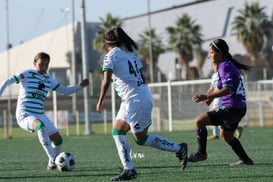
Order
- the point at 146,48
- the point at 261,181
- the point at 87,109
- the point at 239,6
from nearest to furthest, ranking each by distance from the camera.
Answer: the point at 261,181, the point at 87,109, the point at 239,6, the point at 146,48

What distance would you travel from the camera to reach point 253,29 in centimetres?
6731

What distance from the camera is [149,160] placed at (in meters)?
13.4

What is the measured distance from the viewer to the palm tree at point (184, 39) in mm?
73250

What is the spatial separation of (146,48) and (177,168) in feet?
222

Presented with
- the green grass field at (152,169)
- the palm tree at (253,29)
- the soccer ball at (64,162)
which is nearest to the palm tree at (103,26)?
the palm tree at (253,29)

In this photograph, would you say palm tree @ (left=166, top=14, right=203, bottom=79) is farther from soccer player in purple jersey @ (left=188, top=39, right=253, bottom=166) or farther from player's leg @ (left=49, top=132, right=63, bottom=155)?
soccer player in purple jersey @ (left=188, top=39, right=253, bottom=166)

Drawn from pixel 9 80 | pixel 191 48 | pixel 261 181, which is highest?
pixel 191 48

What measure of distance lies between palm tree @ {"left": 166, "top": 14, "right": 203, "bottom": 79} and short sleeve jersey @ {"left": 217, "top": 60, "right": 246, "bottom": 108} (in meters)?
62.0

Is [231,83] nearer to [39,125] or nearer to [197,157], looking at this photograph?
[197,157]

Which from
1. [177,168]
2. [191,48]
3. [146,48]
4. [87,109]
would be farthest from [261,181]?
[146,48]

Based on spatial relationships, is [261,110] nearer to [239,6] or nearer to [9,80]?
[9,80]

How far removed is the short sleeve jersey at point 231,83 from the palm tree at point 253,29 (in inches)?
2222

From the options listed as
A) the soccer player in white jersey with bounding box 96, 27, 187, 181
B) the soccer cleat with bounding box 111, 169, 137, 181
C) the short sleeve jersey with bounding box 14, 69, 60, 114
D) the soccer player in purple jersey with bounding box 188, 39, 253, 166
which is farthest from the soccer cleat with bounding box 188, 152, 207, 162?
the short sleeve jersey with bounding box 14, 69, 60, 114

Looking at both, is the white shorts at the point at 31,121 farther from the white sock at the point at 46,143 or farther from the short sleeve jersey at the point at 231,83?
the short sleeve jersey at the point at 231,83
